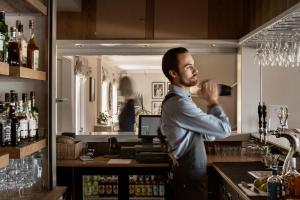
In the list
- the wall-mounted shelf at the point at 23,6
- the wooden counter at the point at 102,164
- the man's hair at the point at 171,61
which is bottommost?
the wooden counter at the point at 102,164

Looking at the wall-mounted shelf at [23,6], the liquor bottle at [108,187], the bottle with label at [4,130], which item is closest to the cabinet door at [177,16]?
the liquor bottle at [108,187]

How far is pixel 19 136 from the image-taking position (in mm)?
2461

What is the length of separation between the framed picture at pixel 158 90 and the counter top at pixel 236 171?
2.25 metres

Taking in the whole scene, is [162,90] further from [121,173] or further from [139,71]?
[121,173]

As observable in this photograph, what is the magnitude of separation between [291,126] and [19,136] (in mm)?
3148

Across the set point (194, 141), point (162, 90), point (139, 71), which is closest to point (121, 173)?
point (194, 141)

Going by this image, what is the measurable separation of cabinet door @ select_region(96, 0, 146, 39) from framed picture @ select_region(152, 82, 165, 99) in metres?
1.49

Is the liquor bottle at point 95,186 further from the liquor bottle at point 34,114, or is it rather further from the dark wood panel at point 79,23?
the liquor bottle at point 34,114

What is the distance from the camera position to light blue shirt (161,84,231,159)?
8.38 feet

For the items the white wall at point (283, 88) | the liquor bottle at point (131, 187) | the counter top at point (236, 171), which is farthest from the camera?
the white wall at point (283, 88)

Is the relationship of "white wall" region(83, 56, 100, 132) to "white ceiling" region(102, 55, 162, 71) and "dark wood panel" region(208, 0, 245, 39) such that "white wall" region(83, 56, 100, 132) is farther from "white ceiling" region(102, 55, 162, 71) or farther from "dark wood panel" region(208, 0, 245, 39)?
"dark wood panel" region(208, 0, 245, 39)

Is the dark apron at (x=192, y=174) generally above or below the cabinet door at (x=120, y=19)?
below

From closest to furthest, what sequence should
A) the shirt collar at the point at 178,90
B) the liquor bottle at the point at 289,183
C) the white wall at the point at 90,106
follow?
1. the liquor bottle at the point at 289,183
2. the shirt collar at the point at 178,90
3. the white wall at the point at 90,106

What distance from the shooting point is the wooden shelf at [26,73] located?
228 centimetres
